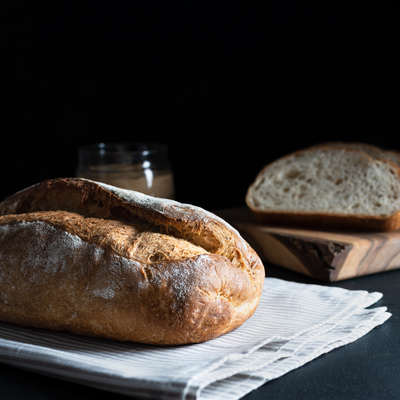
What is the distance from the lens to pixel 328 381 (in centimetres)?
111

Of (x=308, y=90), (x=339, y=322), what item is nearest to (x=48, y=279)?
(x=339, y=322)

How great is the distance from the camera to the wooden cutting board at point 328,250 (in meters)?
1.83

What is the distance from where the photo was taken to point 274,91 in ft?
10.2

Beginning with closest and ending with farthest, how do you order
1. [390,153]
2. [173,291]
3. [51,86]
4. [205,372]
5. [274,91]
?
1. [205,372]
2. [173,291]
3. [51,86]
4. [390,153]
5. [274,91]

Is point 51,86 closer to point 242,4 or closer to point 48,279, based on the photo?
point 242,4

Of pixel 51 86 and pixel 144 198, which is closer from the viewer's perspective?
pixel 144 198

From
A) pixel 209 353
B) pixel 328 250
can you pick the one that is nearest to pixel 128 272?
pixel 209 353

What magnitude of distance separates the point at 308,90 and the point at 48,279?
7.68ft

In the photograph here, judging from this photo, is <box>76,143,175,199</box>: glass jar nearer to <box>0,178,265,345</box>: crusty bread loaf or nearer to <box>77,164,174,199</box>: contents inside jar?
<box>77,164,174,199</box>: contents inside jar

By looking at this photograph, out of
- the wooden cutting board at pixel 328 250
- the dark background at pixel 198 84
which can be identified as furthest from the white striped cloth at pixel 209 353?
the dark background at pixel 198 84

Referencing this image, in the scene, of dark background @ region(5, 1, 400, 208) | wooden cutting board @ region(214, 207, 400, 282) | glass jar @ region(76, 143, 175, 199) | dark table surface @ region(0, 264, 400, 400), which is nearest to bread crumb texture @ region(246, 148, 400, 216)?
wooden cutting board @ region(214, 207, 400, 282)

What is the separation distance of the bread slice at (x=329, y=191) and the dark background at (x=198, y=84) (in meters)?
0.63

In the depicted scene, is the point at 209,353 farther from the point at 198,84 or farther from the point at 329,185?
the point at 198,84

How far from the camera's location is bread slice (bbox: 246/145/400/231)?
2.13m
